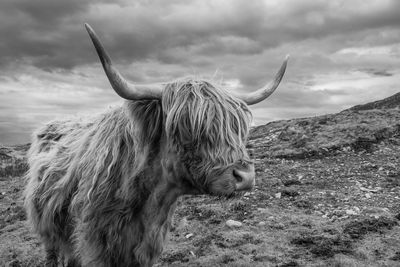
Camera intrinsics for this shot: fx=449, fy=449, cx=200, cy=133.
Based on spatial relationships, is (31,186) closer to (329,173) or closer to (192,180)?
(192,180)

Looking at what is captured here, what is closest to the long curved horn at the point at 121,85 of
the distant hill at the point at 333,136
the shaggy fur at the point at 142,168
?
the shaggy fur at the point at 142,168

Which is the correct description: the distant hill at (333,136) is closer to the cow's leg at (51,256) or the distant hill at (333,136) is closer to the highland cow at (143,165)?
the cow's leg at (51,256)

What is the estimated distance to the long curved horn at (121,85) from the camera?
3.58 metres

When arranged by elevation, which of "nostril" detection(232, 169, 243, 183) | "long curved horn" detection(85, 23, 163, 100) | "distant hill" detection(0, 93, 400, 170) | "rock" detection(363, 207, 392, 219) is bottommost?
"rock" detection(363, 207, 392, 219)

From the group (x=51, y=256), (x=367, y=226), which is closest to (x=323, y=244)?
(x=367, y=226)

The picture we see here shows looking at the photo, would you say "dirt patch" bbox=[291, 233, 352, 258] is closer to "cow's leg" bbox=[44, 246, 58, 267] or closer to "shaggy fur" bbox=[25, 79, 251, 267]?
"shaggy fur" bbox=[25, 79, 251, 267]

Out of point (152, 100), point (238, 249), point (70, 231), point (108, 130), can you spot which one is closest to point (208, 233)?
point (238, 249)

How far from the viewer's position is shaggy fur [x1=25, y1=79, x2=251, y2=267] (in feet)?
12.9

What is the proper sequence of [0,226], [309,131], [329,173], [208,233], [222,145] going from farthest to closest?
1. [309,131]
2. [329,173]
3. [0,226]
4. [208,233]
5. [222,145]

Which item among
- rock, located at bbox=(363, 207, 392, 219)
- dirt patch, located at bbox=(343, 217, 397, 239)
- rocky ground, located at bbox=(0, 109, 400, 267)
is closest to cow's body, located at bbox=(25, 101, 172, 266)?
rocky ground, located at bbox=(0, 109, 400, 267)

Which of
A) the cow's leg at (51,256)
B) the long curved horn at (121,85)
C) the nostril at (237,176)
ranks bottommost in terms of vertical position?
the cow's leg at (51,256)

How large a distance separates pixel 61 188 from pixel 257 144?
38.1 ft

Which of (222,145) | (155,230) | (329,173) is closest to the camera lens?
(222,145)

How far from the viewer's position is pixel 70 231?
18.3 feet
